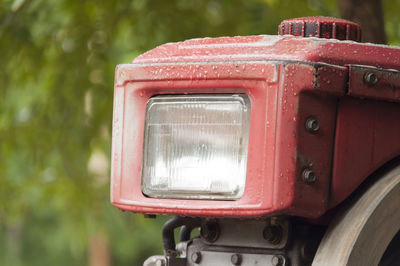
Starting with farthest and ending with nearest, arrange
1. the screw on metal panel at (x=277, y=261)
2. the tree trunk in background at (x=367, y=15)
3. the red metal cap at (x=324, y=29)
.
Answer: the tree trunk in background at (x=367, y=15) → the red metal cap at (x=324, y=29) → the screw on metal panel at (x=277, y=261)

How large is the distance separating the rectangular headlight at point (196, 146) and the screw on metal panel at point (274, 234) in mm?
188

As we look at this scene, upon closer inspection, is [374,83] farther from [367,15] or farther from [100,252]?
[100,252]

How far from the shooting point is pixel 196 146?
84.1 inches

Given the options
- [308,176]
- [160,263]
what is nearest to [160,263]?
[160,263]

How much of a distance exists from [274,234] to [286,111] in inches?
14.0

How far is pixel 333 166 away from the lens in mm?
2061

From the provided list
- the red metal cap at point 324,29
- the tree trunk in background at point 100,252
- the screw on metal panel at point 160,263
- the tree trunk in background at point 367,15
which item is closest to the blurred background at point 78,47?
the tree trunk in background at point 367,15

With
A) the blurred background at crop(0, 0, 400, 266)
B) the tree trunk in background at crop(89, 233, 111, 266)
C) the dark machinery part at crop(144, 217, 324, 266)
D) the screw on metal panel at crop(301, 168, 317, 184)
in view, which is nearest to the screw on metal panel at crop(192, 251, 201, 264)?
the dark machinery part at crop(144, 217, 324, 266)

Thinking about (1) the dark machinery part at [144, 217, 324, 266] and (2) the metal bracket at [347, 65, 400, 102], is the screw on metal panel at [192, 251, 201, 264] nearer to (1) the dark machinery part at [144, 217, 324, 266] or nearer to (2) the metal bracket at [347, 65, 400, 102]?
(1) the dark machinery part at [144, 217, 324, 266]

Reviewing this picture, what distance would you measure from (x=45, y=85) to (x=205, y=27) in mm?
1009

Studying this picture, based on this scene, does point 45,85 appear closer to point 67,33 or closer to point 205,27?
point 67,33

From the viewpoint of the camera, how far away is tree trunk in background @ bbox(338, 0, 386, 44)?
11.3 feet

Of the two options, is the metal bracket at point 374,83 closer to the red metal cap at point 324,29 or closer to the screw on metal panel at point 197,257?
the red metal cap at point 324,29

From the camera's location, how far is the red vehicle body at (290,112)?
6.53ft
